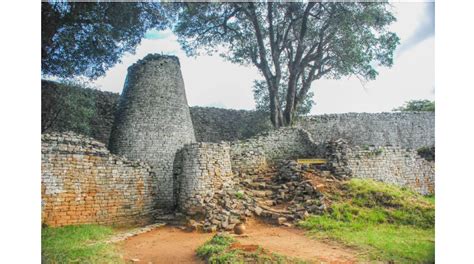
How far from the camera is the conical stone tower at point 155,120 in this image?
802cm

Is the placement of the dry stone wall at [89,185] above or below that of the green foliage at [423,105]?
below

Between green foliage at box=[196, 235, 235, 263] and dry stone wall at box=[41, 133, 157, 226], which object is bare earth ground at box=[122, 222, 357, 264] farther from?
dry stone wall at box=[41, 133, 157, 226]

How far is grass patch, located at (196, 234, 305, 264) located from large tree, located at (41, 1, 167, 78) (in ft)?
14.0

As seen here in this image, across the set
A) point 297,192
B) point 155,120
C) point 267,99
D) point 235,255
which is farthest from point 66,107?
point 267,99

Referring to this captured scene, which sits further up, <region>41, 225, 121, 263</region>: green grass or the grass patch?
the grass patch

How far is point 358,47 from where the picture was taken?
31.9 ft

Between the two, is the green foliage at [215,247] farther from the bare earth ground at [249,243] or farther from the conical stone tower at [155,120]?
the conical stone tower at [155,120]

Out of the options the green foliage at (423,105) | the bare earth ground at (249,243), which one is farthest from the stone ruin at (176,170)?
the green foliage at (423,105)

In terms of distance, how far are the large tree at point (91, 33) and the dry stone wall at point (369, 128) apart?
808 centimetres

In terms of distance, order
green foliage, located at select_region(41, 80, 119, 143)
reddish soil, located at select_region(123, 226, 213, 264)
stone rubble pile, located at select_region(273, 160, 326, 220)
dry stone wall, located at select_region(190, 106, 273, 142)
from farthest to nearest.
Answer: dry stone wall, located at select_region(190, 106, 273, 142) < green foliage, located at select_region(41, 80, 119, 143) < stone rubble pile, located at select_region(273, 160, 326, 220) < reddish soil, located at select_region(123, 226, 213, 264)

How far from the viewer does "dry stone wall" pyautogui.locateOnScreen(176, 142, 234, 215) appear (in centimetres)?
695

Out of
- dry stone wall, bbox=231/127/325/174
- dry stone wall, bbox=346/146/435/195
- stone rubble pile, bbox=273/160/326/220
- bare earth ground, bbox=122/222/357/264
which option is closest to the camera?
bare earth ground, bbox=122/222/357/264

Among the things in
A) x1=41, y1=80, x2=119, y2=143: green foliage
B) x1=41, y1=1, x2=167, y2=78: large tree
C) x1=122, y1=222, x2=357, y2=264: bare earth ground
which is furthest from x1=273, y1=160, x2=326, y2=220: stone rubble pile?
x1=41, y1=80, x2=119, y2=143: green foliage

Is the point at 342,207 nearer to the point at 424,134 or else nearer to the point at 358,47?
the point at 358,47
